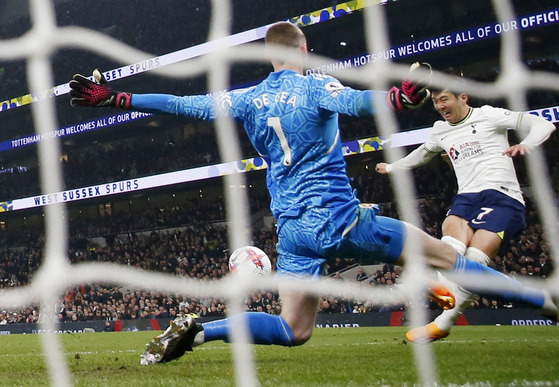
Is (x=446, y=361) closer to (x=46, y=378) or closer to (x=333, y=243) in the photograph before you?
(x=333, y=243)

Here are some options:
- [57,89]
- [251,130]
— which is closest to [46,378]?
[251,130]

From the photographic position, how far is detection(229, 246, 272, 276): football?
4.18 metres

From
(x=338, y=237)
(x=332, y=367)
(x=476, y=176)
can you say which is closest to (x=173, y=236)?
(x=332, y=367)

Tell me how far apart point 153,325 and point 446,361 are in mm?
13183

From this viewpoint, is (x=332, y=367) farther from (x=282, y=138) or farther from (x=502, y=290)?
(x=282, y=138)

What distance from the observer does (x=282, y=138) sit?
11.6ft

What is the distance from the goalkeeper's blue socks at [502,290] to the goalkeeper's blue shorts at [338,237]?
52 cm

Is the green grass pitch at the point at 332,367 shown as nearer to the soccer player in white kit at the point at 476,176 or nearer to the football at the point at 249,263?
the soccer player in white kit at the point at 476,176

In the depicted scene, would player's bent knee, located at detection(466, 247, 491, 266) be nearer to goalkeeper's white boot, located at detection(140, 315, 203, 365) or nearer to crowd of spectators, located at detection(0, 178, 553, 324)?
goalkeeper's white boot, located at detection(140, 315, 203, 365)

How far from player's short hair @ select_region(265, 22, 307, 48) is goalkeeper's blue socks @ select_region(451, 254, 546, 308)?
5.01 feet

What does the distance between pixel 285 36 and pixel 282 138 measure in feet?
1.84

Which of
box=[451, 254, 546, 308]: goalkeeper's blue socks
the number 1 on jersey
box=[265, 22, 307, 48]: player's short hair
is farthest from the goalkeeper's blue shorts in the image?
box=[265, 22, 307, 48]: player's short hair

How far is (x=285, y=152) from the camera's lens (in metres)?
3.55

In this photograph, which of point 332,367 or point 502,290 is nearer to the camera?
point 502,290
